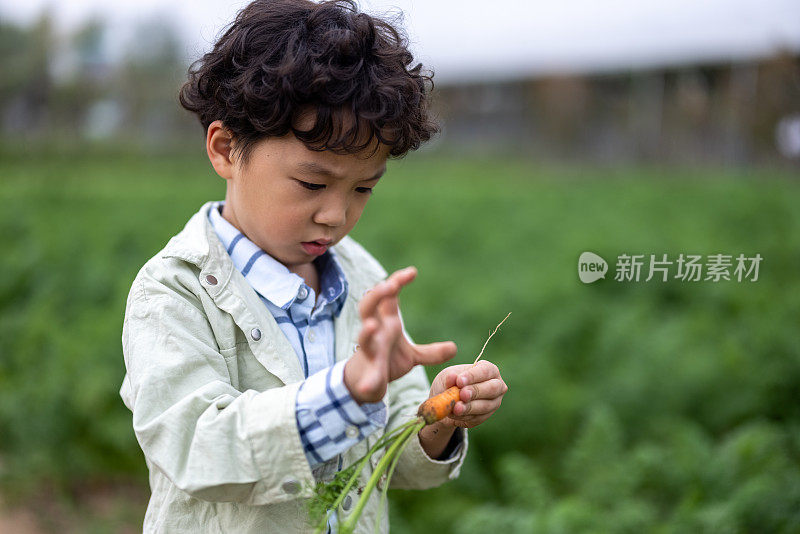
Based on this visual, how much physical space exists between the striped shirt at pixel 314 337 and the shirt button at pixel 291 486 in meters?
0.04

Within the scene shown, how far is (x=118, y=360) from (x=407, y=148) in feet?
10.3

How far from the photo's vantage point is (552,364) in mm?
4777

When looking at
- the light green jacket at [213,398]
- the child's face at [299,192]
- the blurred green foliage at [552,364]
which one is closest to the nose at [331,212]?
the child's face at [299,192]

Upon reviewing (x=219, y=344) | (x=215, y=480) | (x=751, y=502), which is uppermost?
(x=219, y=344)

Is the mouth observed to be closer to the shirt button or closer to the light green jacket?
the light green jacket

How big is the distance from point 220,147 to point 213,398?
0.53 m

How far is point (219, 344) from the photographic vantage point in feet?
4.55

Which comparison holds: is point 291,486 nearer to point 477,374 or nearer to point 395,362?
point 395,362

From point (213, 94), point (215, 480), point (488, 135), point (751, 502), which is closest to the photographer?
point (215, 480)

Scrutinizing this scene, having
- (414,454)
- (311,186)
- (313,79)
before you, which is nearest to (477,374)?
(414,454)

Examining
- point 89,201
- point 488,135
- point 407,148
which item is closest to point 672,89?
point 488,135

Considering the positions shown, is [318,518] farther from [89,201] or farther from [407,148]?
[89,201]

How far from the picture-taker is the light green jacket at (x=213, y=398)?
1165mm

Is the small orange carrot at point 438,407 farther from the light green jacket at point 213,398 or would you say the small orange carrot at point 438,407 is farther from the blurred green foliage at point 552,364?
the blurred green foliage at point 552,364
